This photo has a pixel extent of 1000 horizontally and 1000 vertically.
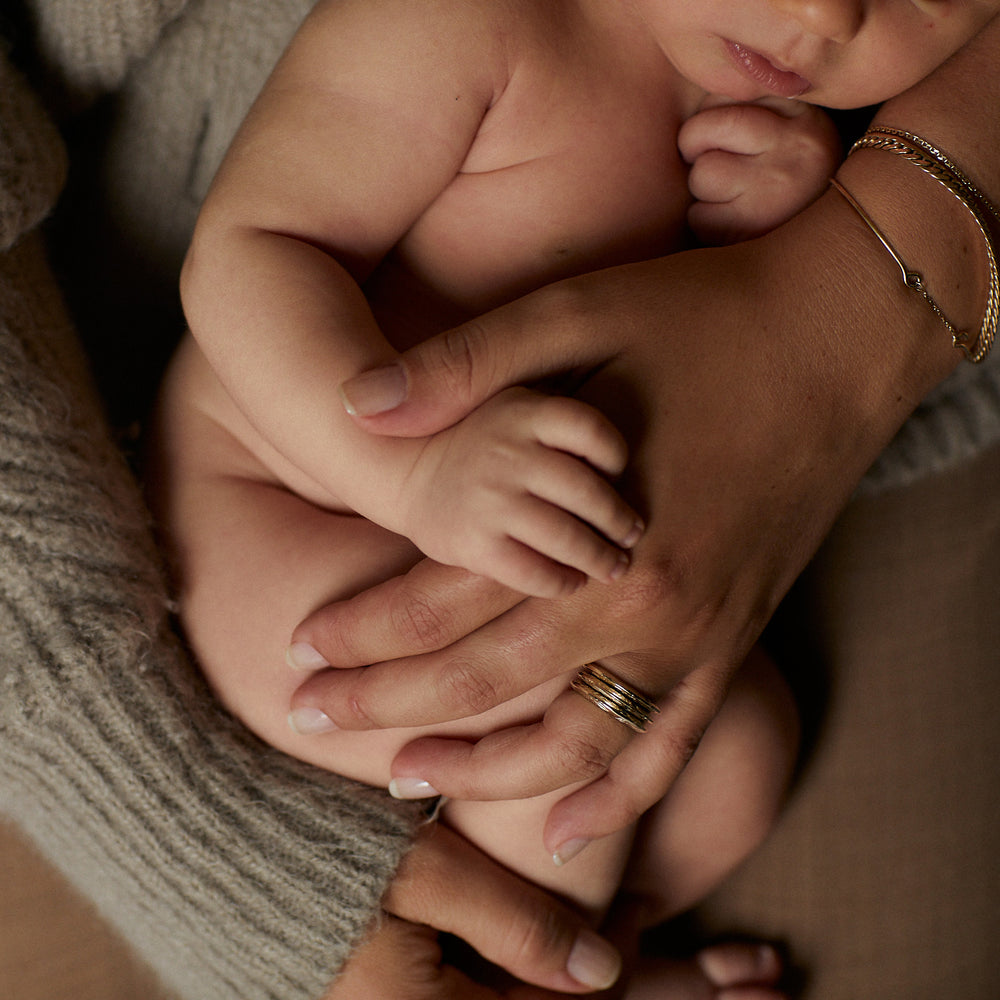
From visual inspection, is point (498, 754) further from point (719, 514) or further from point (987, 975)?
point (987, 975)

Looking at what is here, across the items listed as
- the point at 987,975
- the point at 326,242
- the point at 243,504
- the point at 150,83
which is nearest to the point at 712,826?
the point at 987,975

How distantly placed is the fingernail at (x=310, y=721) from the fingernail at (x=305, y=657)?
0.12 feet

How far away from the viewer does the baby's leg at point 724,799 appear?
34.3 inches

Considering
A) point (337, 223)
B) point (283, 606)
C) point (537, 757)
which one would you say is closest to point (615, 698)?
point (537, 757)

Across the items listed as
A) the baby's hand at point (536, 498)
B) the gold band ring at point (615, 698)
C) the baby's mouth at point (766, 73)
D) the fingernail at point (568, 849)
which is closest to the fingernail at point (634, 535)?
the baby's hand at point (536, 498)

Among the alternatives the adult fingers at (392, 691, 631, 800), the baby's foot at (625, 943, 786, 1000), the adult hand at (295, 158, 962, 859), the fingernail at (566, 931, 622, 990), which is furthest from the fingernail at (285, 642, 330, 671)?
the baby's foot at (625, 943, 786, 1000)

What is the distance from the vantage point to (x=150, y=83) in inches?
33.8

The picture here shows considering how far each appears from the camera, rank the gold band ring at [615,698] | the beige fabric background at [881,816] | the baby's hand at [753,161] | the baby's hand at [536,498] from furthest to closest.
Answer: the beige fabric background at [881,816] < the baby's hand at [753,161] < the gold band ring at [615,698] < the baby's hand at [536,498]

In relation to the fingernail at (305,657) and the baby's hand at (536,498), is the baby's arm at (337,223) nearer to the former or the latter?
the baby's hand at (536,498)

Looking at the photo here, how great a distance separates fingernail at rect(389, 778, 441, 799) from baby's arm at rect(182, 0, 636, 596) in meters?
0.22

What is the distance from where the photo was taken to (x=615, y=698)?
659 millimetres

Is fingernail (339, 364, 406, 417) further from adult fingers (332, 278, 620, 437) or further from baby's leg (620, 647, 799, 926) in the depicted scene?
baby's leg (620, 647, 799, 926)

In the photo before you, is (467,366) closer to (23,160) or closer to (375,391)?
(375,391)

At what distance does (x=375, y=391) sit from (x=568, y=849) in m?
0.39
